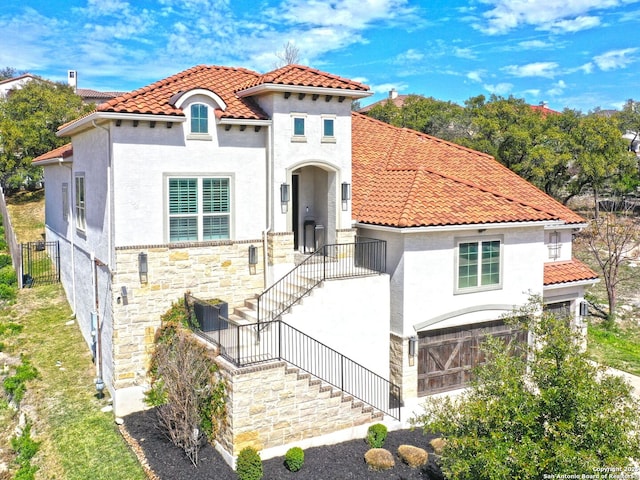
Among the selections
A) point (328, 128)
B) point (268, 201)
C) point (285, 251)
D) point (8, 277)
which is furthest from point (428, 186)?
point (8, 277)

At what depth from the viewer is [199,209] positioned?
616 inches

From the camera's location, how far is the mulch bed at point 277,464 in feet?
40.2

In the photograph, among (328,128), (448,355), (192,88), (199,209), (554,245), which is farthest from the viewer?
(554,245)

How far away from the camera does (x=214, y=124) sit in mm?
15508

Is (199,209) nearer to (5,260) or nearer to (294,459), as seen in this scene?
(294,459)

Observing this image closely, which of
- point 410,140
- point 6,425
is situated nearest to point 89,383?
point 6,425

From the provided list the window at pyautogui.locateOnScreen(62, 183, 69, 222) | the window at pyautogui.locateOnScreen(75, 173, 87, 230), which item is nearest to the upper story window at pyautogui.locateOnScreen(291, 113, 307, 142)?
the window at pyautogui.locateOnScreen(75, 173, 87, 230)

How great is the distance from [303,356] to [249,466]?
128 inches

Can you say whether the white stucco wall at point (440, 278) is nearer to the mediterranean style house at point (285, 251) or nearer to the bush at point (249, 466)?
the mediterranean style house at point (285, 251)

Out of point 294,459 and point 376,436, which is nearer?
point 294,459

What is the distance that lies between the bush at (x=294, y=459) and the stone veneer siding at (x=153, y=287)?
489cm

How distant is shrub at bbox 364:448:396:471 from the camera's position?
507 inches

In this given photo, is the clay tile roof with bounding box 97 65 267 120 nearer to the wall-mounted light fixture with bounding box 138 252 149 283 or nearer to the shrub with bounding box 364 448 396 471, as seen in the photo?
the wall-mounted light fixture with bounding box 138 252 149 283

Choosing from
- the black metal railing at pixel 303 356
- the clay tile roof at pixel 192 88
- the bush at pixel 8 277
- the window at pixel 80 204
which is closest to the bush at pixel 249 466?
the black metal railing at pixel 303 356
